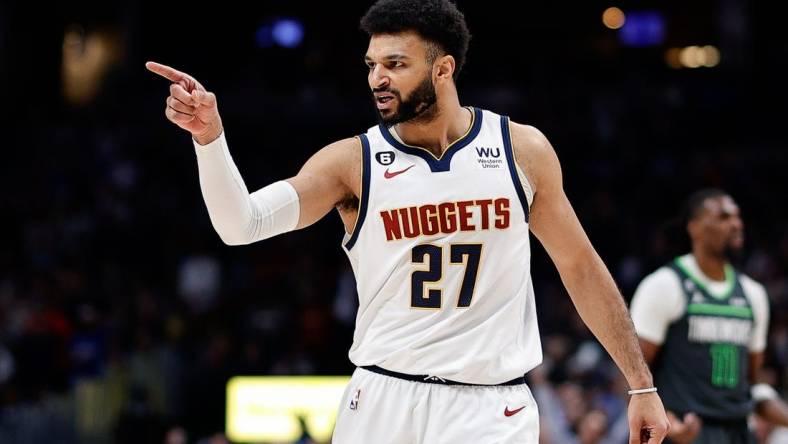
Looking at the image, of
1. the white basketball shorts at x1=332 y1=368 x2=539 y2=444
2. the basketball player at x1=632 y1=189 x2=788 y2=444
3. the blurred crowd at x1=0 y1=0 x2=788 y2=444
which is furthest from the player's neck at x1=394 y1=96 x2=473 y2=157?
the blurred crowd at x1=0 y1=0 x2=788 y2=444

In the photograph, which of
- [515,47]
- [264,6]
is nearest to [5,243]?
[264,6]

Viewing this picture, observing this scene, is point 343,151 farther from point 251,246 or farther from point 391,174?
point 251,246

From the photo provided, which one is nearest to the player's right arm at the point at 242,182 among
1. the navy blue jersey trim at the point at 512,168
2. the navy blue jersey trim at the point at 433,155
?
the navy blue jersey trim at the point at 433,155

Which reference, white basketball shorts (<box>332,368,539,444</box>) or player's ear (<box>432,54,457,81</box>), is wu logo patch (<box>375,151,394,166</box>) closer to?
player's ear (<box>432,54,457,81</box>)

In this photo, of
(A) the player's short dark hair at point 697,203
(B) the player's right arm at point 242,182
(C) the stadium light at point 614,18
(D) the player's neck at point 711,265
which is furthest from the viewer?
(C) the stadium light at point 614,18

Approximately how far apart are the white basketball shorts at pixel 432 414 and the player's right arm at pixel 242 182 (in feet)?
2.17

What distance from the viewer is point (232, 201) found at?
4.04m

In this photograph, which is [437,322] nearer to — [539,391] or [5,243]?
[539,391]

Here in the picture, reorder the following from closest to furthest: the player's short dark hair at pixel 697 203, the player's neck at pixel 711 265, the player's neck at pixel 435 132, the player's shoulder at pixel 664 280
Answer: the player's neck at pixel 435 132 → the player's shoulder at pixel 664 280 → the player's neck at pixel 711 265 → the player's short dark hair at pixel 697 203

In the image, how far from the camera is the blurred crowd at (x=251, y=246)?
40.9 feet

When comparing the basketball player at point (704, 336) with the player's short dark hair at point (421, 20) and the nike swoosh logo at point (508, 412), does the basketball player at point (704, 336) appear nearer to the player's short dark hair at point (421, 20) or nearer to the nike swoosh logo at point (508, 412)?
the nike swoosh logo at point (508, 412)

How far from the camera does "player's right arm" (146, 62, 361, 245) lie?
3936 mm

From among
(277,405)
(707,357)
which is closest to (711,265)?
(707,357)

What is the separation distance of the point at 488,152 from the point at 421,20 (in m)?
0.53
